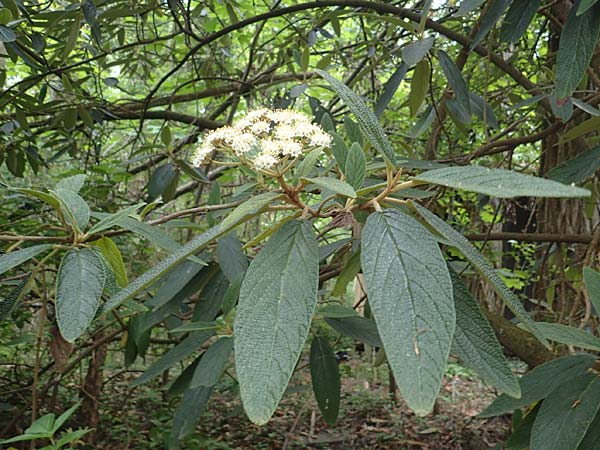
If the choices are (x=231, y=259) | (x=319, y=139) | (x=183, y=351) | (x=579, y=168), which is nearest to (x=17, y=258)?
(x=319, y=139)

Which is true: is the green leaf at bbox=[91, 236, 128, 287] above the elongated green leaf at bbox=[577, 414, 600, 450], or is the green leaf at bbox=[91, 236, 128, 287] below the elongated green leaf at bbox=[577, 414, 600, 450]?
above

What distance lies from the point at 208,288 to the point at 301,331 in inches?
37.2

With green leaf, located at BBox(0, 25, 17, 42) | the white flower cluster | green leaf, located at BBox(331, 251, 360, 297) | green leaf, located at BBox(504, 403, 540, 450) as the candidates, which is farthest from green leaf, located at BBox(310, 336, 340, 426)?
green leaf, located at BBox(0, 25, 17, 42)

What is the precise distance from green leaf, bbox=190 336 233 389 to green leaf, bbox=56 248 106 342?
54 centimetres

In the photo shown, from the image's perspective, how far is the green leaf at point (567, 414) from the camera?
73 centimetres

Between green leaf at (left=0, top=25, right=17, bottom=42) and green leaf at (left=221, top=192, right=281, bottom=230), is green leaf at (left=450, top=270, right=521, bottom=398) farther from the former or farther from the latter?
green leaf at (left=0, top=25, right=17, bottom=42)

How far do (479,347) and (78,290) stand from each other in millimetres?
456

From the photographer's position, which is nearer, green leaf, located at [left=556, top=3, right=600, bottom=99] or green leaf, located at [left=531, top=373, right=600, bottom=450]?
green leaf, located at [left=531, top=373, right=600, bottom=450]

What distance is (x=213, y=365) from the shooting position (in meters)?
1.18

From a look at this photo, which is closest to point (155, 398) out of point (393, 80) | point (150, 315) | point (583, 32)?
point (150, 315)

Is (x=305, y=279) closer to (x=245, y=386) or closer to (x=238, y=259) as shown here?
(x=245, y=386)

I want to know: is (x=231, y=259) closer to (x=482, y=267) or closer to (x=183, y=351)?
(x=183, y=351)

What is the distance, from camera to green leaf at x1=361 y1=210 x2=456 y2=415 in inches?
16.3

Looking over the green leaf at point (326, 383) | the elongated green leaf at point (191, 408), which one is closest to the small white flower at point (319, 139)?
the green leaf at point (326, 383)
